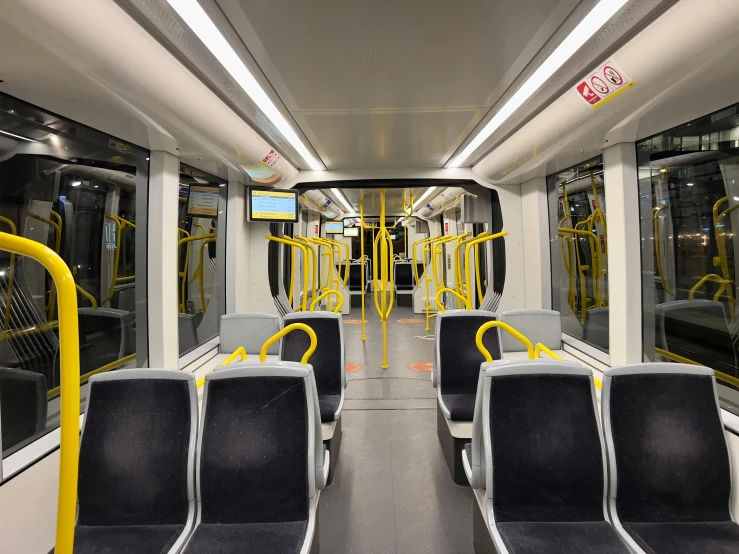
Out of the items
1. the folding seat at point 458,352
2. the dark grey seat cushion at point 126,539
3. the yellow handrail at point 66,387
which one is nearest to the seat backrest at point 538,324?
the folding seat at point 458,352

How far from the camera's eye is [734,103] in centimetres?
193

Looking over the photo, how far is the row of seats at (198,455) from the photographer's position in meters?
1.49

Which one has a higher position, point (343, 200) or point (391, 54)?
point (343, 200)

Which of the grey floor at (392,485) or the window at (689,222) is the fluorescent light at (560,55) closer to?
the window at (689,222)

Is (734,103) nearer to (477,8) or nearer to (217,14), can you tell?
(477,8)

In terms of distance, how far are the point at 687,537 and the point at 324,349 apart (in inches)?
85.7

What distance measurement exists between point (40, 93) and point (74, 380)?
1.74 m

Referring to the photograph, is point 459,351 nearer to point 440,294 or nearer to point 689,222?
point 440,294

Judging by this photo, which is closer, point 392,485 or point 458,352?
point 392,485

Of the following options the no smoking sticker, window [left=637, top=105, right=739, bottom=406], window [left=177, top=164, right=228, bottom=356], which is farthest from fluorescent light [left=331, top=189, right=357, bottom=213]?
the no smoking sticker

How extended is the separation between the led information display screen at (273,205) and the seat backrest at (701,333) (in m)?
3.94

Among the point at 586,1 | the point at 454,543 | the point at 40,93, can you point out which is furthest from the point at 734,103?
the point at 40,93

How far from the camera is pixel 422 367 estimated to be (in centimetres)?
484

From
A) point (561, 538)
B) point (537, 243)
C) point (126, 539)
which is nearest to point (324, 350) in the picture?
point (126, 539)
